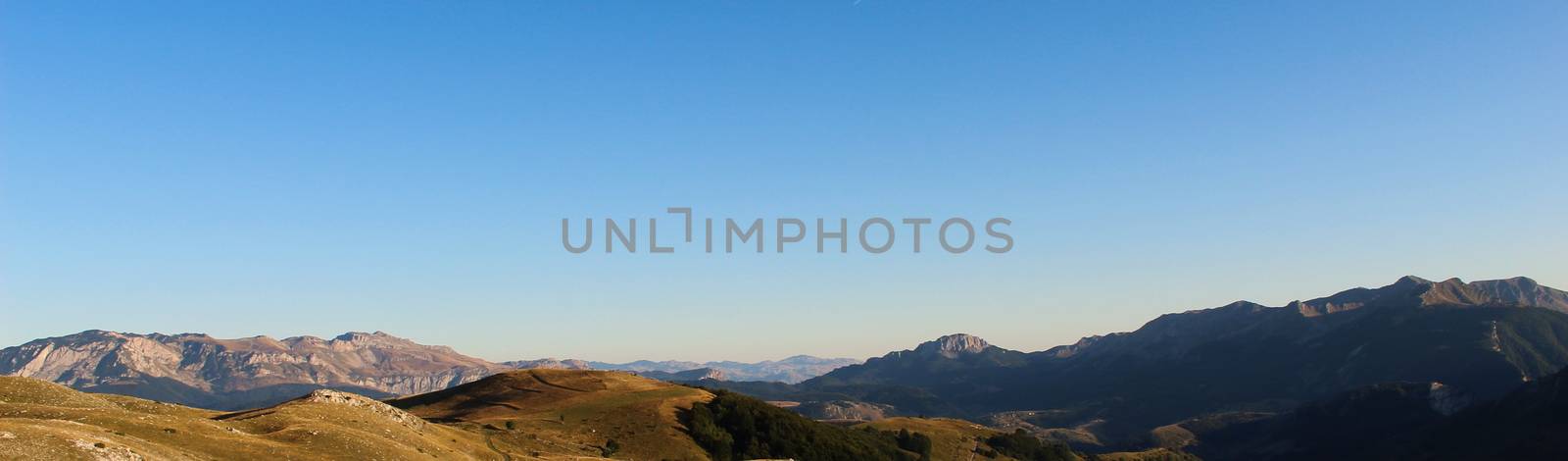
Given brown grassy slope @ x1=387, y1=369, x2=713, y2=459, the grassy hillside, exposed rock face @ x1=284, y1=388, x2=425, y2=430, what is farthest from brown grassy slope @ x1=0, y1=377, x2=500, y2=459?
brown grassy slope @ x1=387, y1=369, x2=713, y2=459

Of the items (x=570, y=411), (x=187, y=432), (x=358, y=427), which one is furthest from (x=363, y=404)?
(x=570, y=411)

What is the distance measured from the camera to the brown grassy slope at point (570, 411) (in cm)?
11831

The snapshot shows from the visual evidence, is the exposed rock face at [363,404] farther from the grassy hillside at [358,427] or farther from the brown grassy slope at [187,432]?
the brown grassy slope at [187,432]

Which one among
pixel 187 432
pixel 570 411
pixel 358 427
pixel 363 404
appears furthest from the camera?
pixel 570 411

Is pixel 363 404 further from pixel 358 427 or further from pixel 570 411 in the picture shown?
pixel 570 411

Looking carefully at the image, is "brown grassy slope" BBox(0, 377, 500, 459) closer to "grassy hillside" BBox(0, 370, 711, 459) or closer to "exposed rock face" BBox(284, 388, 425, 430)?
"grassy hillside" BBox(0, 370, 711, 459)

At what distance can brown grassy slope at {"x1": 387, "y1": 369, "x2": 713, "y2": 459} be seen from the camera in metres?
118

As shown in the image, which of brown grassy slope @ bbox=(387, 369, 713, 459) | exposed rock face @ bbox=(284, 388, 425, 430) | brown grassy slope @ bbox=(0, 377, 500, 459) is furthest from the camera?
brown grassy slope @ bbox=(387, 369, 713, 459)

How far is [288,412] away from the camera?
7844 cm

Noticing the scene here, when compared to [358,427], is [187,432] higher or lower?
higher

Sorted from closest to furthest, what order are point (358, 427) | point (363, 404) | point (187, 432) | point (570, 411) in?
point (187, 432)
point (358, 427)
point (363, 404)
point (570, 411)

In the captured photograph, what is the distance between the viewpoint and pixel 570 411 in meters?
138

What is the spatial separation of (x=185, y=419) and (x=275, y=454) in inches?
416

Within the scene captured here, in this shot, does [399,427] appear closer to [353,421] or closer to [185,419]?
[353,421]
